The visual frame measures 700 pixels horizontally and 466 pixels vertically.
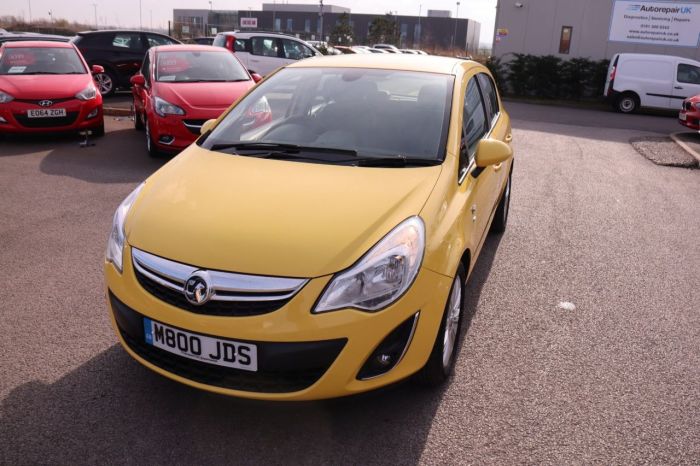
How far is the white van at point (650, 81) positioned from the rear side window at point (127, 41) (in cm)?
1419

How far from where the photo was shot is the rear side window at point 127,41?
15109 millimetres

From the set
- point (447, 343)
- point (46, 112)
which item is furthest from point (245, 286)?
point (46, 112)

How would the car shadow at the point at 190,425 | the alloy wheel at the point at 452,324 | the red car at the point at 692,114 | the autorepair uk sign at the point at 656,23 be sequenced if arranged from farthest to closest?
the autorepair uk sign at the point at 656,23
the red car at the point at 692,114
the alloy wheel at the point at 452,324
the car shadow at the point at 190,425

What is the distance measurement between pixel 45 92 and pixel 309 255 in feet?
26.2

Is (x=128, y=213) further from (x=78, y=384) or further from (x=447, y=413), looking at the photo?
(x=447, y=413)

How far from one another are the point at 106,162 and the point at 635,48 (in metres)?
22.0

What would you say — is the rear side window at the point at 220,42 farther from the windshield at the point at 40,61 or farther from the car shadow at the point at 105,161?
the car shadow at the point at 105,161

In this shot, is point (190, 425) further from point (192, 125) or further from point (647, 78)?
point (647, 78)

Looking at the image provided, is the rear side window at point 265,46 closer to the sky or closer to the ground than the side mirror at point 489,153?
closer to the sky

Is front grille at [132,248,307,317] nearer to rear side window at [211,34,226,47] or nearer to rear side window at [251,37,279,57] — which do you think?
rear side window at [251,37,279,57]

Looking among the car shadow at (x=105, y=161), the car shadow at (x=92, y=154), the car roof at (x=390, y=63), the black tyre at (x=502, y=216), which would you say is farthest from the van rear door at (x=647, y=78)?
the car roof at (x=390, y=63)

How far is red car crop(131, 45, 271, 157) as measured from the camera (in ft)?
26.5

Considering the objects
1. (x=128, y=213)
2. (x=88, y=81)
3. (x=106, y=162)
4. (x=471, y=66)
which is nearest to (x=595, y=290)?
(x=471, y=66)

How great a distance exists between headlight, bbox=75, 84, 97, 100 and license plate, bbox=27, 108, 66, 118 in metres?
0.32
